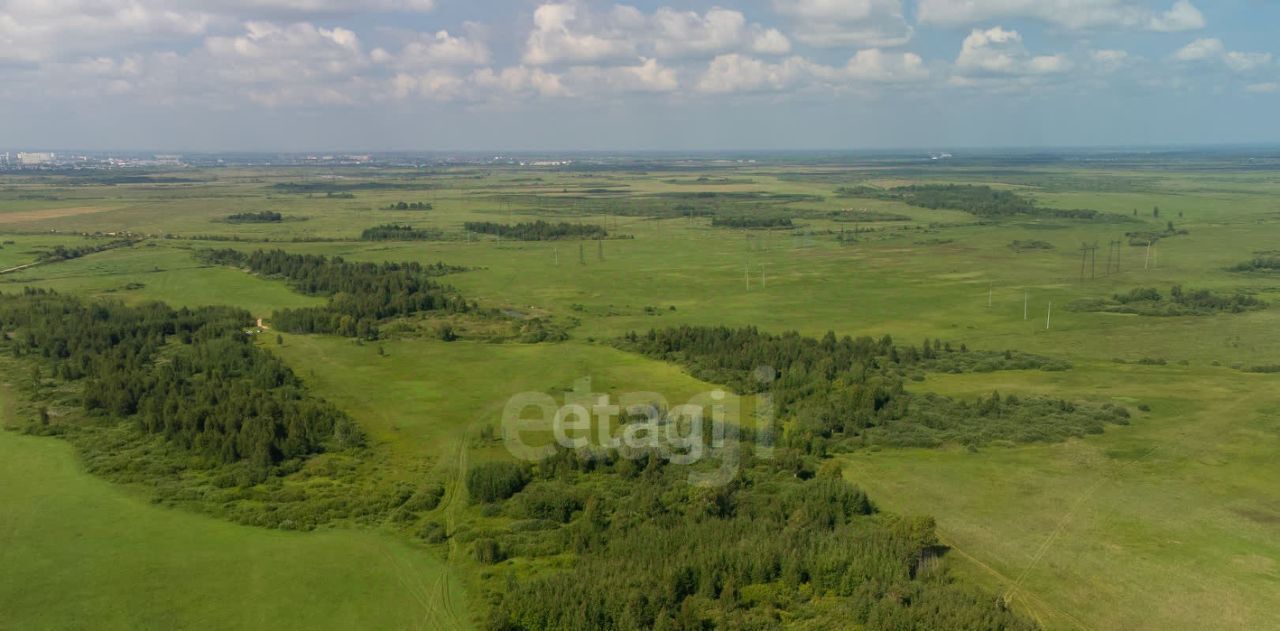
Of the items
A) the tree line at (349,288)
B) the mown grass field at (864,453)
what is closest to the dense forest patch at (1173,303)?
the mown grass field at (864,453)

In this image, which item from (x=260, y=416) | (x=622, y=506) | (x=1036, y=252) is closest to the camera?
(x=622, y=506)

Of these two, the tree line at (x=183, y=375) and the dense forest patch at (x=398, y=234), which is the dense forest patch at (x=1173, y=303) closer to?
the tree line at (x=183, y=375)

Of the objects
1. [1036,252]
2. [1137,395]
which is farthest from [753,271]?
[1137,395]

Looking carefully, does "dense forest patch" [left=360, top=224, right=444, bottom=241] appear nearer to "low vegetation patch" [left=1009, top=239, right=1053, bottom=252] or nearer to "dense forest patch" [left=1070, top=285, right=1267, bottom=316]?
"low vegetation patch" [left=1009, top=239, right=1053, bottom=252]

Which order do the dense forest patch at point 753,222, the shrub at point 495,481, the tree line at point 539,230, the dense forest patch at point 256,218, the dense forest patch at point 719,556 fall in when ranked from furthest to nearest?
the dense forest patch at point 256,218 < the dense forest patch at point 753,222 < the tree line at point 539,230 < the shrub at point 495,481 < the dense forest patch at point 719,556

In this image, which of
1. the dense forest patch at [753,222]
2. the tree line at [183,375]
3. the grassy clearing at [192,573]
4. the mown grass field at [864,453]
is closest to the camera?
the grassy clearing at [192,573]

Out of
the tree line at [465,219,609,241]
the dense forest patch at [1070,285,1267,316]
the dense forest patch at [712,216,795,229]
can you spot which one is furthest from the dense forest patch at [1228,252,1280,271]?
the tree line at [465,219,609,241]

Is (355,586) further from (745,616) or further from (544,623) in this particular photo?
(745,616)
